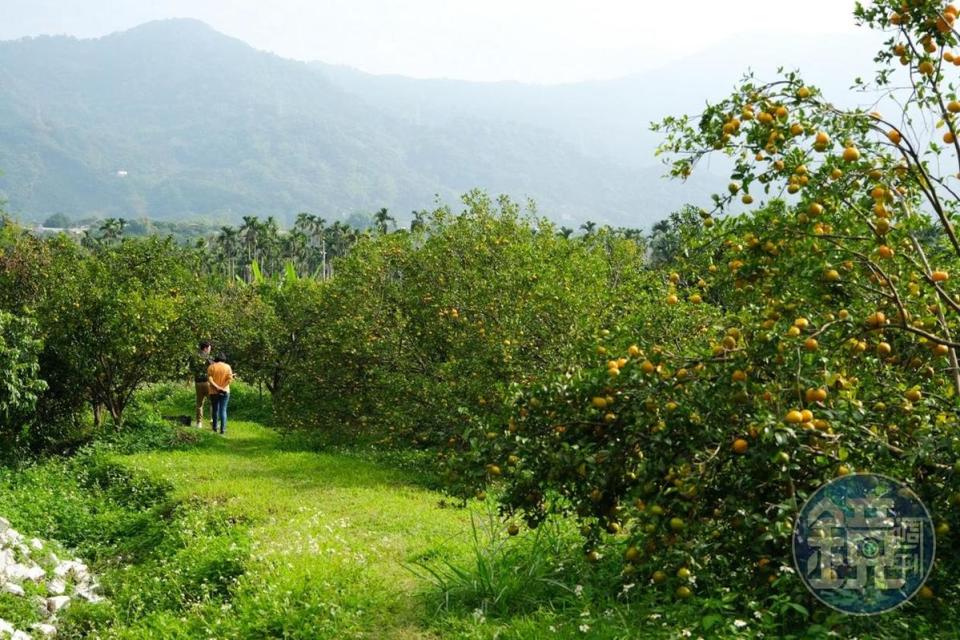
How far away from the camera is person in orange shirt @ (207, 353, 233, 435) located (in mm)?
19547

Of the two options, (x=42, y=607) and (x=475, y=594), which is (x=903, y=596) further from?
(x=42, y=607)

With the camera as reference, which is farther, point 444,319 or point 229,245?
point 229,245

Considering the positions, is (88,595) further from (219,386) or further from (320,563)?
(219,386)

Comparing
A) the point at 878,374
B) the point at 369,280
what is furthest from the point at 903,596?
the point at 369,280

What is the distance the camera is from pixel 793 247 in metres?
5.31

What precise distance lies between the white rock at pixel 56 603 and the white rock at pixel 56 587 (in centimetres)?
18

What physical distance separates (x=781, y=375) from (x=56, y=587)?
→ 905 centimetres

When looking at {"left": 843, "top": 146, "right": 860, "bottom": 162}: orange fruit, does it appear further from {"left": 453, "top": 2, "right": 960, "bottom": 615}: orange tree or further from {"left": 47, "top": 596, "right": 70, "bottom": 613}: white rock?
{"left": 47, "top": 596, "right": 70, "bottom": 613}: white rock

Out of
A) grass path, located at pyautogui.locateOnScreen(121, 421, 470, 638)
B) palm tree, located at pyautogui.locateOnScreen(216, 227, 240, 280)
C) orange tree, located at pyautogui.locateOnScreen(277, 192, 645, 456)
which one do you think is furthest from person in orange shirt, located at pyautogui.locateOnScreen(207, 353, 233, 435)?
palm tree, located at pyautogui.locateOnScreen(216, 227, 240, 280)

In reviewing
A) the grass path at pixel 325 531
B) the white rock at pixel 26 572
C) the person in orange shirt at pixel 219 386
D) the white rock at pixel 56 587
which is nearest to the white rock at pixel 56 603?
the white rock at pixel 56 587

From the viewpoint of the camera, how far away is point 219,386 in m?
19.8

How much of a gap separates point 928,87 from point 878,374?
6.74ft

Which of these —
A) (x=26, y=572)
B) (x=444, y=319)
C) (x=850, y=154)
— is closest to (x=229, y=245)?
(x=444, y=319)

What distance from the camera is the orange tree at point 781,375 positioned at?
4.94m
